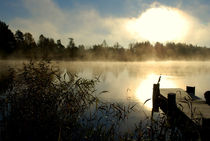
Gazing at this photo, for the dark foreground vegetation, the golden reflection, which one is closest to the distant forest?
the golden reflection

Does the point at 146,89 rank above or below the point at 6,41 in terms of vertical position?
below

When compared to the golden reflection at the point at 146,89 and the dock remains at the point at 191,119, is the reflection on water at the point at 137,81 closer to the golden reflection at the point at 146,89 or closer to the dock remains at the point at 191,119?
the golden reflection at the point at 146,89

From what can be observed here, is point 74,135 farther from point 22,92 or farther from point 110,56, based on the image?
point 110,56

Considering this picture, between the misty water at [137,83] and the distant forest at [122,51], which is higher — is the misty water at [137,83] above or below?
below

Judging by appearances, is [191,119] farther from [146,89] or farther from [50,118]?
[146,89]

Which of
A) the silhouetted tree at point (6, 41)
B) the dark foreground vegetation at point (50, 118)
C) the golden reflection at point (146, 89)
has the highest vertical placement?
the silhouetted tree at point (6, 41)

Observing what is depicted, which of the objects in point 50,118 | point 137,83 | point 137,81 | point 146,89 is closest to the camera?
point 50,118

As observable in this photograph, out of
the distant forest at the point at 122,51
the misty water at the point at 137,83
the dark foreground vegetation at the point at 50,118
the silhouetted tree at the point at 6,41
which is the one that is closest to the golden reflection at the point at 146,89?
the misty water at the point at 137,83

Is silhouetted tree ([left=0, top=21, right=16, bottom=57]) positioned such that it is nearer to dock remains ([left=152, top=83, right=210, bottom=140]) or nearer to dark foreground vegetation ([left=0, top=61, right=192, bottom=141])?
dark foreground vegetation ([left=0, top=61, right=192, bottom=141])

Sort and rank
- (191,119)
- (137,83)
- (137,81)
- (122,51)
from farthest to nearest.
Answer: (122,51) → (137,81) → (137,83) → (191,119)

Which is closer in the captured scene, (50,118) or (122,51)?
(50,118)

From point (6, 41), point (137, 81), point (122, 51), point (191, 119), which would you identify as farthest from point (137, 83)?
point (122, 51)

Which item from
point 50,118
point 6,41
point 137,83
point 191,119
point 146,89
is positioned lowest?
point 146,89

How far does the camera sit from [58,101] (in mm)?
7008
